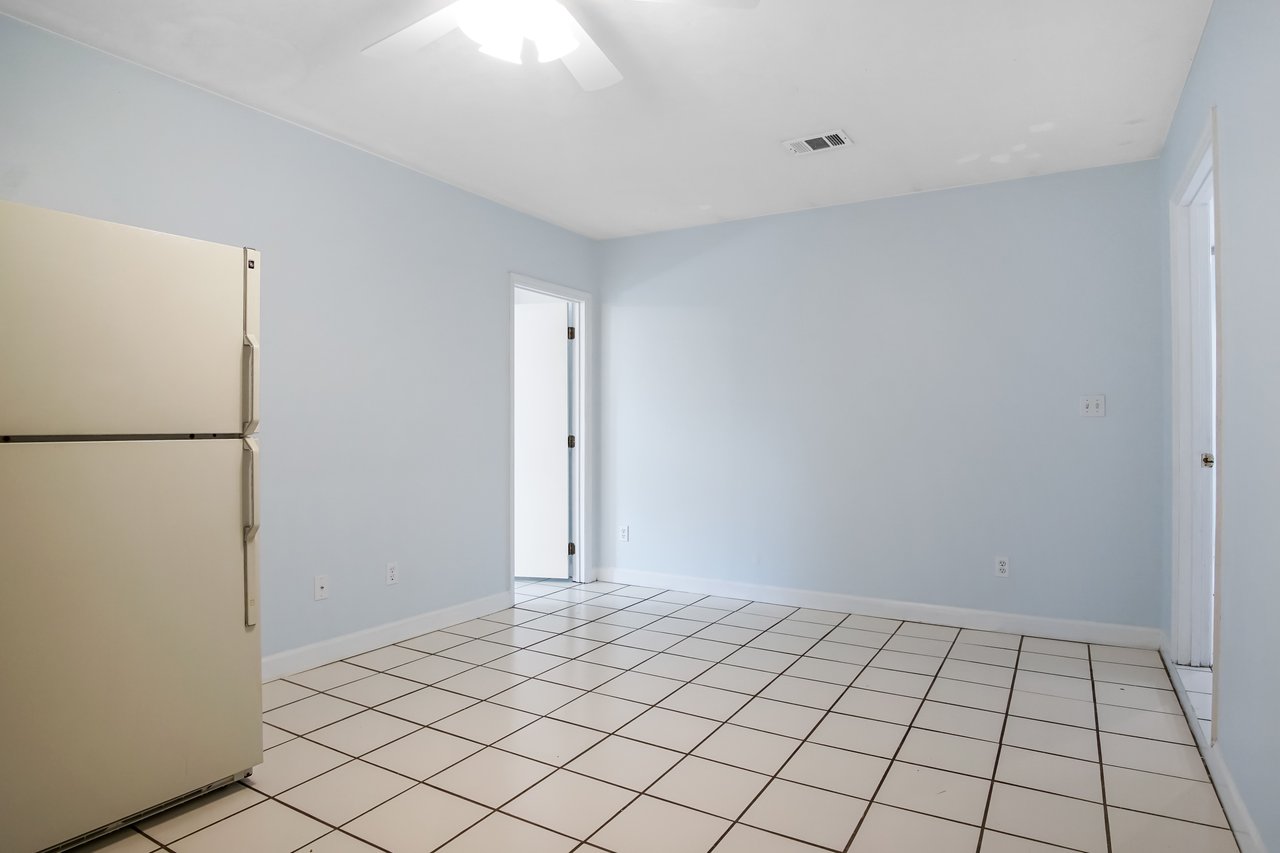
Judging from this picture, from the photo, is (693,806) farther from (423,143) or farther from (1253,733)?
(423,143)

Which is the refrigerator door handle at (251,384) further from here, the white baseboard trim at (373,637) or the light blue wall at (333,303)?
the white baseboard trim at (373,637)

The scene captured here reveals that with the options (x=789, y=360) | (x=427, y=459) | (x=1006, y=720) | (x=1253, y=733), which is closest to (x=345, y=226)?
(x=427, y=459)

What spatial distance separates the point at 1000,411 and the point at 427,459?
3.29 m

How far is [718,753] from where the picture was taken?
2461mm

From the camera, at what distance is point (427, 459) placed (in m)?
3.97

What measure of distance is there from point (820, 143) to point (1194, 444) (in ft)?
7.28

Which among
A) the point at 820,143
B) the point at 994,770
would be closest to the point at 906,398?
the point at 820,143

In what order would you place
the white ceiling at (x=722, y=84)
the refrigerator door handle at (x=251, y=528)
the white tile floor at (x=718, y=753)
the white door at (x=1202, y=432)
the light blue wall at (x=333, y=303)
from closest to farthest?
the white tile floor at (x=718, y=753)
the refrigerator door handle at (x=251, y=528)
the white ceiling at (x=722, y=84)
the light blue wall at (x=333, y=303)
the white door at (x=1202, y=432)

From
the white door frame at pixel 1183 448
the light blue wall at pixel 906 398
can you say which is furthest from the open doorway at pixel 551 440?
the white door frame at pixel 1183 448

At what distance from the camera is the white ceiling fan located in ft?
6.97

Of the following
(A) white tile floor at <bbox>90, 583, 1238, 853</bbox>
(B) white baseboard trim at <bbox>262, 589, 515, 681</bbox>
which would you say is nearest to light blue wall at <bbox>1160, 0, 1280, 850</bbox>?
(A) white tile floor at <bbox>90, 583, 1238, 853</bbox>

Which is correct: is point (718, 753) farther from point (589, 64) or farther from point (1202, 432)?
point (1202, 432)

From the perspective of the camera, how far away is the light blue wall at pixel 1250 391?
1.67m

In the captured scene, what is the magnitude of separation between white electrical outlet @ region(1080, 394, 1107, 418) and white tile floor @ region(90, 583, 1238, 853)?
48.6 inches
